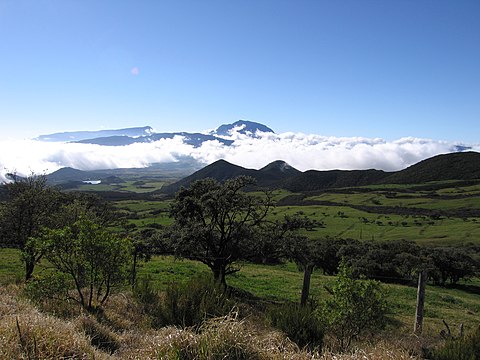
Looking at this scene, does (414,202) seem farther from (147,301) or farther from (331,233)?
(147,301)

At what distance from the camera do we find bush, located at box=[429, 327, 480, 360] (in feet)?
20.7

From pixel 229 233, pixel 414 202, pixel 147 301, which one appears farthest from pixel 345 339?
pixel 414 202

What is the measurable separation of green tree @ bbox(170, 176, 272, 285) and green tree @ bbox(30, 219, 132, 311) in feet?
27.0

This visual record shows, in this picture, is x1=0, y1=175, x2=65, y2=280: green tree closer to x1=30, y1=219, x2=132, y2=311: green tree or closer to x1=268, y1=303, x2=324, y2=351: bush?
x1=30, y1=219, x2=132, y2=311: green tree

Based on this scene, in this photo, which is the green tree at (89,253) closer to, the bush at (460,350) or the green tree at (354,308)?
Result: the green tree at (354,308)

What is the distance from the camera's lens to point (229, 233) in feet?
68.9

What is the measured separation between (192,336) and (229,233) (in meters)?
15.7

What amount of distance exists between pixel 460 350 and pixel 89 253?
33.4 ft

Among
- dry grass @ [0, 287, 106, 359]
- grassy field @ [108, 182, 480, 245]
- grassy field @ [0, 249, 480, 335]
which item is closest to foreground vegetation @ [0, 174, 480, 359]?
dry grass @ [0, 287, 106, 359]

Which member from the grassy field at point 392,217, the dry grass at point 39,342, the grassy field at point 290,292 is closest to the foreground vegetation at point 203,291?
the dry grass at point 39,342

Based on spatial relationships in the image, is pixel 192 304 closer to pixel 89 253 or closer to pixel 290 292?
pixel 89 253

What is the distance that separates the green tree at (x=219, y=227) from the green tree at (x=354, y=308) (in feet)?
37.2

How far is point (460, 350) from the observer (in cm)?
642

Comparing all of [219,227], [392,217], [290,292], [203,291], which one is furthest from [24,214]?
[392,217]
